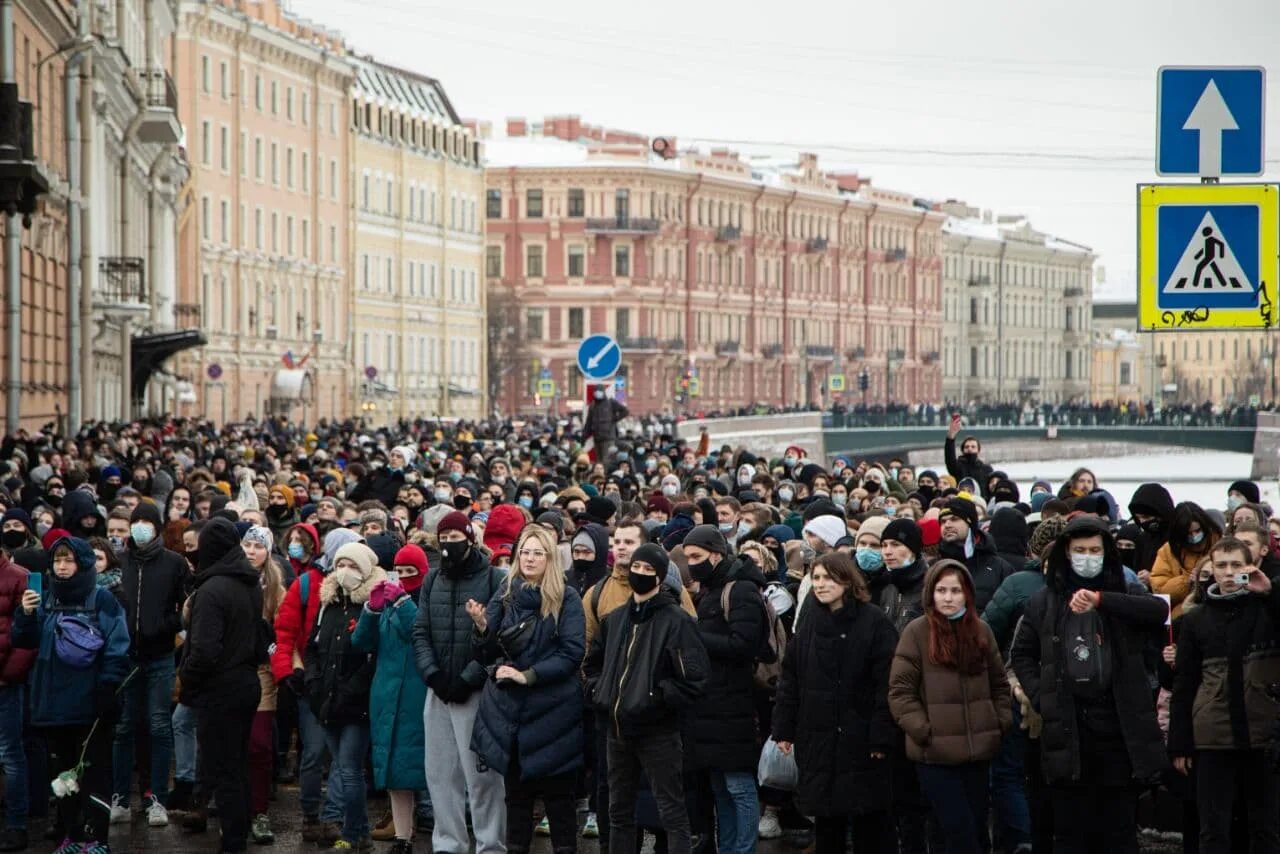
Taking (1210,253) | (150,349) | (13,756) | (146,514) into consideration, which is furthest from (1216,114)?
(150,349)

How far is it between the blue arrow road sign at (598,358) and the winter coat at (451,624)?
10.3 meters

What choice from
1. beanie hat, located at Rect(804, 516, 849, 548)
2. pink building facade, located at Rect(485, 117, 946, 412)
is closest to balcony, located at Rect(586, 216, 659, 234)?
pink building facade, located at Rect(485, 117, 946, 412)

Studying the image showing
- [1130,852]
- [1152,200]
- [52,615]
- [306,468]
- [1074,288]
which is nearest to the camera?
[1130,852]

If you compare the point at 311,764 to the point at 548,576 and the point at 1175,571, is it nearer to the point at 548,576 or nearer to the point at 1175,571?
the point at 548,576

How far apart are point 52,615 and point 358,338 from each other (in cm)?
7613

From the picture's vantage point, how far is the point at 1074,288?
164 meters

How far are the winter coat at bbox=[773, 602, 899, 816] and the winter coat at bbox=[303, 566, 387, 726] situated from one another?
7.88 feet

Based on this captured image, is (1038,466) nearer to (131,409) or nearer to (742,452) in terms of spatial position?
(131,409)

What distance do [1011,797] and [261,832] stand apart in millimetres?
3554

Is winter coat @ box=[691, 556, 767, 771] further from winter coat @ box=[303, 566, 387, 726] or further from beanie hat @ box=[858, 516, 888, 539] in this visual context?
winter coat @ box=[303, 566, 387, 726]

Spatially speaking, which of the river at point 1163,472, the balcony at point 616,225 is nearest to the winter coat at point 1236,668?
the river at point 1163,472

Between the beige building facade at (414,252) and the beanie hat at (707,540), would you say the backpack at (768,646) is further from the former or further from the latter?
the beige building facade at (414,252)

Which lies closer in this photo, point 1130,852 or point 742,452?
point 1130,852

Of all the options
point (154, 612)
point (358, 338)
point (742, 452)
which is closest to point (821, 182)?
point (358, 338)
